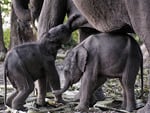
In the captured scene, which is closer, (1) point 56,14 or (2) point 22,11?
(1) point 56,14

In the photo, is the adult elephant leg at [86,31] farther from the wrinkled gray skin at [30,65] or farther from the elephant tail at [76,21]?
the wrinkled gray skin at [30,65]

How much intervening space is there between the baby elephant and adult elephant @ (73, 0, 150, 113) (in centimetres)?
11

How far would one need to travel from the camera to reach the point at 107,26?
309cm

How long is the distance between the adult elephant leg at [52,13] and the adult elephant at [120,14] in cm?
75

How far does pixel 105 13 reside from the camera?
304 cm

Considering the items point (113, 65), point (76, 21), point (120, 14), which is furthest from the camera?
point (76, 21)

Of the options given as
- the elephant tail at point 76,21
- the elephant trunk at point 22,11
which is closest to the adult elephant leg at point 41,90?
the elephant tail at point 76,21

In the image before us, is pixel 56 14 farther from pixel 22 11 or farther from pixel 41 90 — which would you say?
pixel 41 90

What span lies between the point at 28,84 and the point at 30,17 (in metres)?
1.22

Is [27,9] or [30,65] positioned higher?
[27,9]

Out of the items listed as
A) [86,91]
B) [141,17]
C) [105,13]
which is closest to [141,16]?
[141,17]

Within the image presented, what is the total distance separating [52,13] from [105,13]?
3.17 feet

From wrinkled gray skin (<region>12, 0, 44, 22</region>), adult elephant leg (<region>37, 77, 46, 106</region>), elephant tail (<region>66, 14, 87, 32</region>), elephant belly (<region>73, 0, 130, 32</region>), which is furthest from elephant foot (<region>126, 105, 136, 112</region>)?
wrinkled gray skin (<region>12, 0, 44, 22</region>)

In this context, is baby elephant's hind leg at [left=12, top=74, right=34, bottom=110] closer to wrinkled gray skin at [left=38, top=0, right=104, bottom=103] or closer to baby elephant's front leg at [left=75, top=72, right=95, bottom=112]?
baby elephant's front leg at [left=75, top=72, right=95, bottom=112]
